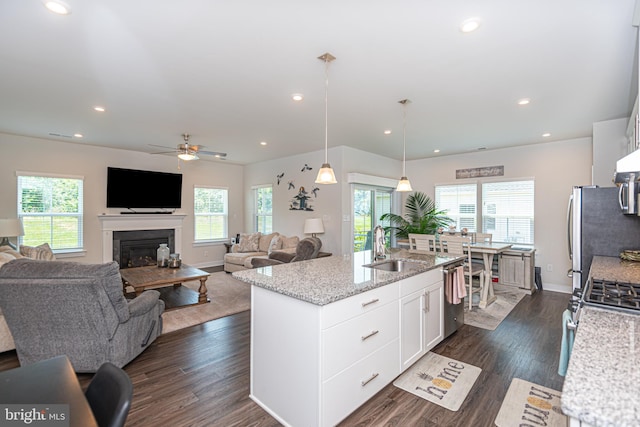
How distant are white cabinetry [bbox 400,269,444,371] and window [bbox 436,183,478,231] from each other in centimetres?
392

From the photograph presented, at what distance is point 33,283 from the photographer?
90.1 inches

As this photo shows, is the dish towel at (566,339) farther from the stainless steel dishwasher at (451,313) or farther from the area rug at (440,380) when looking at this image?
the stainless steel dishwasher at (451,313)

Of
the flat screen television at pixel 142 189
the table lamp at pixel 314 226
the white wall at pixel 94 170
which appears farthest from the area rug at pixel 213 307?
the flat screen television at pixel 142 189

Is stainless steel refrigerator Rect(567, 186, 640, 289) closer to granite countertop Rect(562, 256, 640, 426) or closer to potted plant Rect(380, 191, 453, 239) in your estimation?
granite countertop Rect(562, 256, 640, 426)

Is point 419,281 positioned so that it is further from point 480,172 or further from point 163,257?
point 480,172

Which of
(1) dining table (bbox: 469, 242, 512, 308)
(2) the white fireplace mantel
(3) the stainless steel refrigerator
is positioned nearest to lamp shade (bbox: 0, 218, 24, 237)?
(2) the white fireplace mantel

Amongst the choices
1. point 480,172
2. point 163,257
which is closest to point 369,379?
point 163,257

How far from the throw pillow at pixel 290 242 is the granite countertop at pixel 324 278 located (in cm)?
326

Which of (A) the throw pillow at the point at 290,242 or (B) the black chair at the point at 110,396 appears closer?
(B) the black chair at the point at 110,396

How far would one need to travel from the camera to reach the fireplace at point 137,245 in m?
6.15

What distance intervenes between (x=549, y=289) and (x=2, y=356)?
7.66 m

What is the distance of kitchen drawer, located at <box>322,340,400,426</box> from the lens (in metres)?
1.84

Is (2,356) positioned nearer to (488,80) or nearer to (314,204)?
(314,204)

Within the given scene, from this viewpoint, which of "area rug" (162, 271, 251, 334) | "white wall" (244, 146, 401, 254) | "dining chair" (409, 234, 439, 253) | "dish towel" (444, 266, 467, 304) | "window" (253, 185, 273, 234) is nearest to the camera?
"dish towel" (444, 266, 467, 304)
